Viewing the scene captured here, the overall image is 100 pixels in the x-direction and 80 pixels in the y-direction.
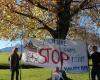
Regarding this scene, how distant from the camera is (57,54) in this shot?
2086cm

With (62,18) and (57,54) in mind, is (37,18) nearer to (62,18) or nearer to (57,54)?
Answer: (62,18)

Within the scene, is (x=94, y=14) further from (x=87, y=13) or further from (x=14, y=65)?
(x=14, y=65)

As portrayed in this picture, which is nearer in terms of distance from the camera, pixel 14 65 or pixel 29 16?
pixel 14 65

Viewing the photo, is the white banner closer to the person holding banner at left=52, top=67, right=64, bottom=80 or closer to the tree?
the person holding banner at left=52, top=67, right=64, bottom=80

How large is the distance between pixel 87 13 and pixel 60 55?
10.5m

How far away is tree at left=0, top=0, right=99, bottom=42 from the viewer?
2638 cm

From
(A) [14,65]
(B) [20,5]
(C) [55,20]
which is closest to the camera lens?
(A) [14,65]

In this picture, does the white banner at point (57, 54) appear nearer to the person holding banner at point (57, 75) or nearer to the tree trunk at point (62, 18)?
the person holding banner at point (57, 75)

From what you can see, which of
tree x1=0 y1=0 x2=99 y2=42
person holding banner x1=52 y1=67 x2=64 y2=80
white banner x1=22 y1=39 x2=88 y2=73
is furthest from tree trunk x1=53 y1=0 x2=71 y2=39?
person holding banner x1=52 y1=67 x2=64 y2=80

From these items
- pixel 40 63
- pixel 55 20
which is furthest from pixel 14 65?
pixel 55 20

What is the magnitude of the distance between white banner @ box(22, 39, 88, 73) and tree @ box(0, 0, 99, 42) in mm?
5564

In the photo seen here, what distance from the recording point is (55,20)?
2912 cm

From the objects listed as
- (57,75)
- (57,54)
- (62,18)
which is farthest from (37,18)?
(57,75)

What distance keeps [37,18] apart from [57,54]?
281 inches
